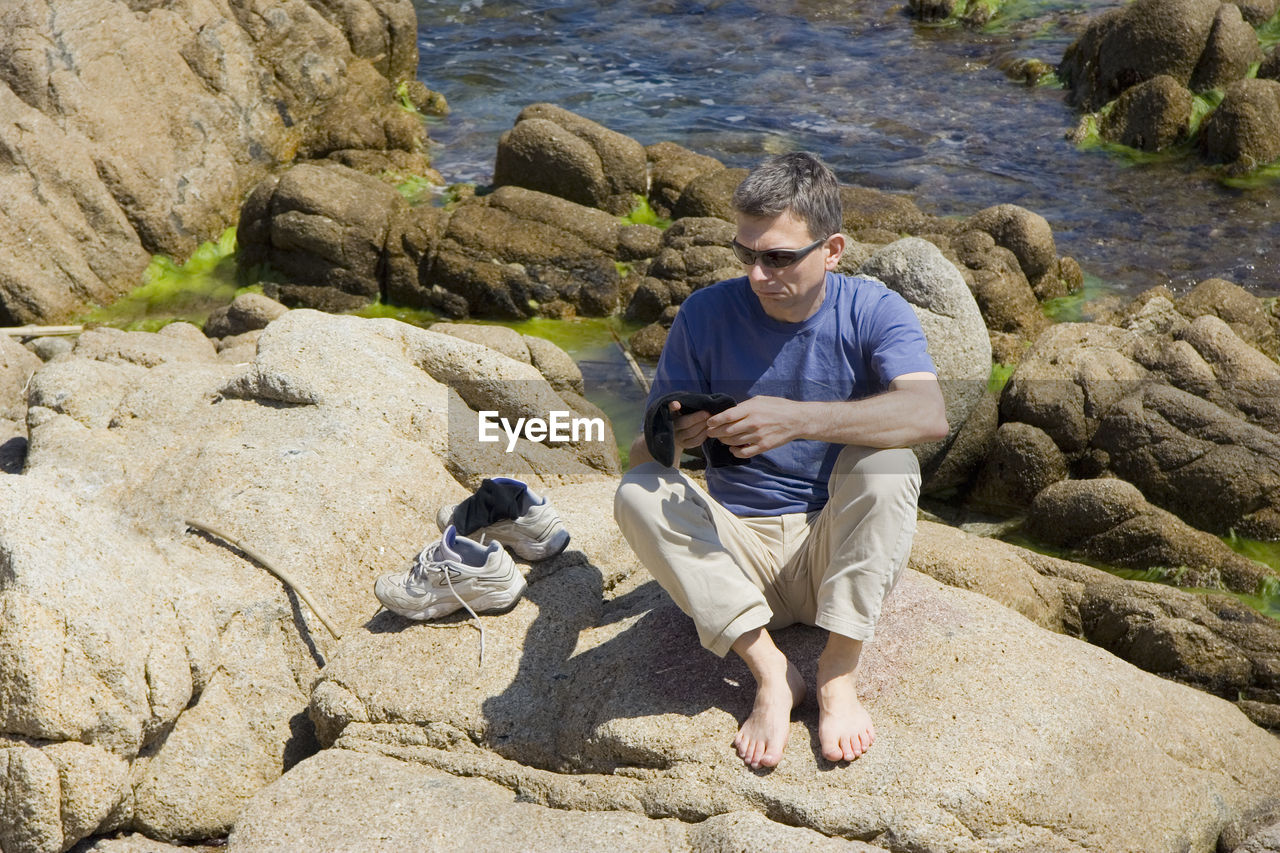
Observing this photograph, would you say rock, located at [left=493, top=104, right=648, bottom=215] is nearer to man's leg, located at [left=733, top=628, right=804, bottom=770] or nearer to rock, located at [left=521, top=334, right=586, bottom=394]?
rock, located at [left=521, top=334, right=586, bottom=394]

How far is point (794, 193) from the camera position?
4.29 m

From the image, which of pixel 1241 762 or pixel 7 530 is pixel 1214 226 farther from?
pixel 7 530

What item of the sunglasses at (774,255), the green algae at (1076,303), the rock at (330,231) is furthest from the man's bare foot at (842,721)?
the rock at (330,231)

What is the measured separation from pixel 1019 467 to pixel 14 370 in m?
7.60

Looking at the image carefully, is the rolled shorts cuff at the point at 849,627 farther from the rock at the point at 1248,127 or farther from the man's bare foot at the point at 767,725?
the rock at the point at 1248,127

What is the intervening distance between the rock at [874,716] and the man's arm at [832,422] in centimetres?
91

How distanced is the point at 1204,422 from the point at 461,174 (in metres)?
9.55

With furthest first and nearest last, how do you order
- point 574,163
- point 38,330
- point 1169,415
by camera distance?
1. point 574,163
2. point 38,330
3. point 1169,415

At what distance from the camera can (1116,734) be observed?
4340 mm

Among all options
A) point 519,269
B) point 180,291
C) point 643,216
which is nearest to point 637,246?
point 519,269

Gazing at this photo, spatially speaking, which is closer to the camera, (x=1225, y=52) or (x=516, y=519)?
(x=516, y=519)

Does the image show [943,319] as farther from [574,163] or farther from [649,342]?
[574,163]

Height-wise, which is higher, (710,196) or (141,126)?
(141,126)

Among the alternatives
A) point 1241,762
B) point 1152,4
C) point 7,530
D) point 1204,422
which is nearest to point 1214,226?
point 1152,4
